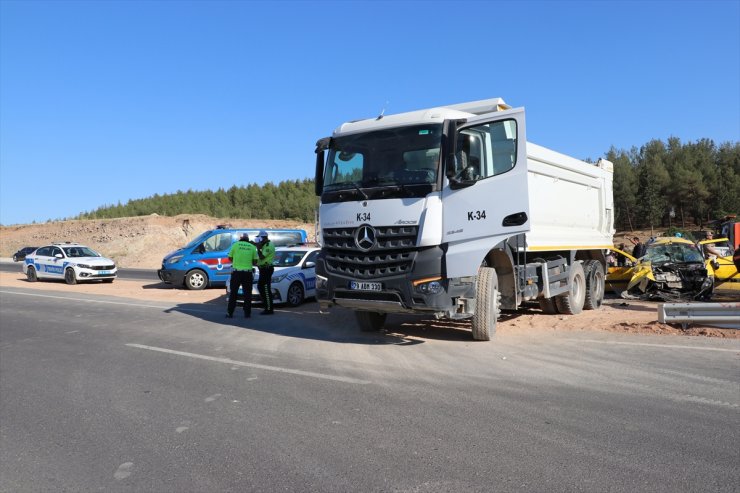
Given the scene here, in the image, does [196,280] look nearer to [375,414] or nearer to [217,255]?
[217,255]

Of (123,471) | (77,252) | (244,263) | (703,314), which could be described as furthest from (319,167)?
(77,252)

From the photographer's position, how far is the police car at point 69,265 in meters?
22.5

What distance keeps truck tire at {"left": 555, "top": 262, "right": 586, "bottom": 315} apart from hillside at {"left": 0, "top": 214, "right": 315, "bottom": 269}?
30.9 meters

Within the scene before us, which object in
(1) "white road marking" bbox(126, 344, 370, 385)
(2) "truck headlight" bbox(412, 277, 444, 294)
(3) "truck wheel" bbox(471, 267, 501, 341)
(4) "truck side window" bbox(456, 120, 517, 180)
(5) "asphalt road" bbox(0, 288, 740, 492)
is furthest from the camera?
(3) "truck wheel" bbox(471, 267, 501, 341)

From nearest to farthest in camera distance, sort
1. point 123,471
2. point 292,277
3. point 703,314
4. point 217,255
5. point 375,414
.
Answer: point 123,471 → point 375,414 → point 703,314 → point 292,277 → point 217,255

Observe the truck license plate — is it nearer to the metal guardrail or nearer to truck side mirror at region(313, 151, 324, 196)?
truck side mirror at region(313, 151, 324, 196)

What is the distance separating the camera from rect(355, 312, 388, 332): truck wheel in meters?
9.76

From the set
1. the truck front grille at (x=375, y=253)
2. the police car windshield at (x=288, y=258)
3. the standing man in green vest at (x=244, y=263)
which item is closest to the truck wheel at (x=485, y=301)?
the truck front grille at (x=375, y=253)

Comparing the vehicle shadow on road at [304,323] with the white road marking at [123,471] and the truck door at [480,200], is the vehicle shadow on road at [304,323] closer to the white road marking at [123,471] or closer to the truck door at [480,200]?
the truck door at [480,200]

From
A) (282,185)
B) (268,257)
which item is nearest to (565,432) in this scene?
(268,257)

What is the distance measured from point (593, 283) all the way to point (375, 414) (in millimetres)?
9111

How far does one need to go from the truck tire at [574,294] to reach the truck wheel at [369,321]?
3987 millimetres

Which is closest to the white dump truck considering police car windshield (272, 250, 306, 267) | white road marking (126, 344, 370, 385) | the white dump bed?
the white dump bed

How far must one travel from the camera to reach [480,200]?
768cm
